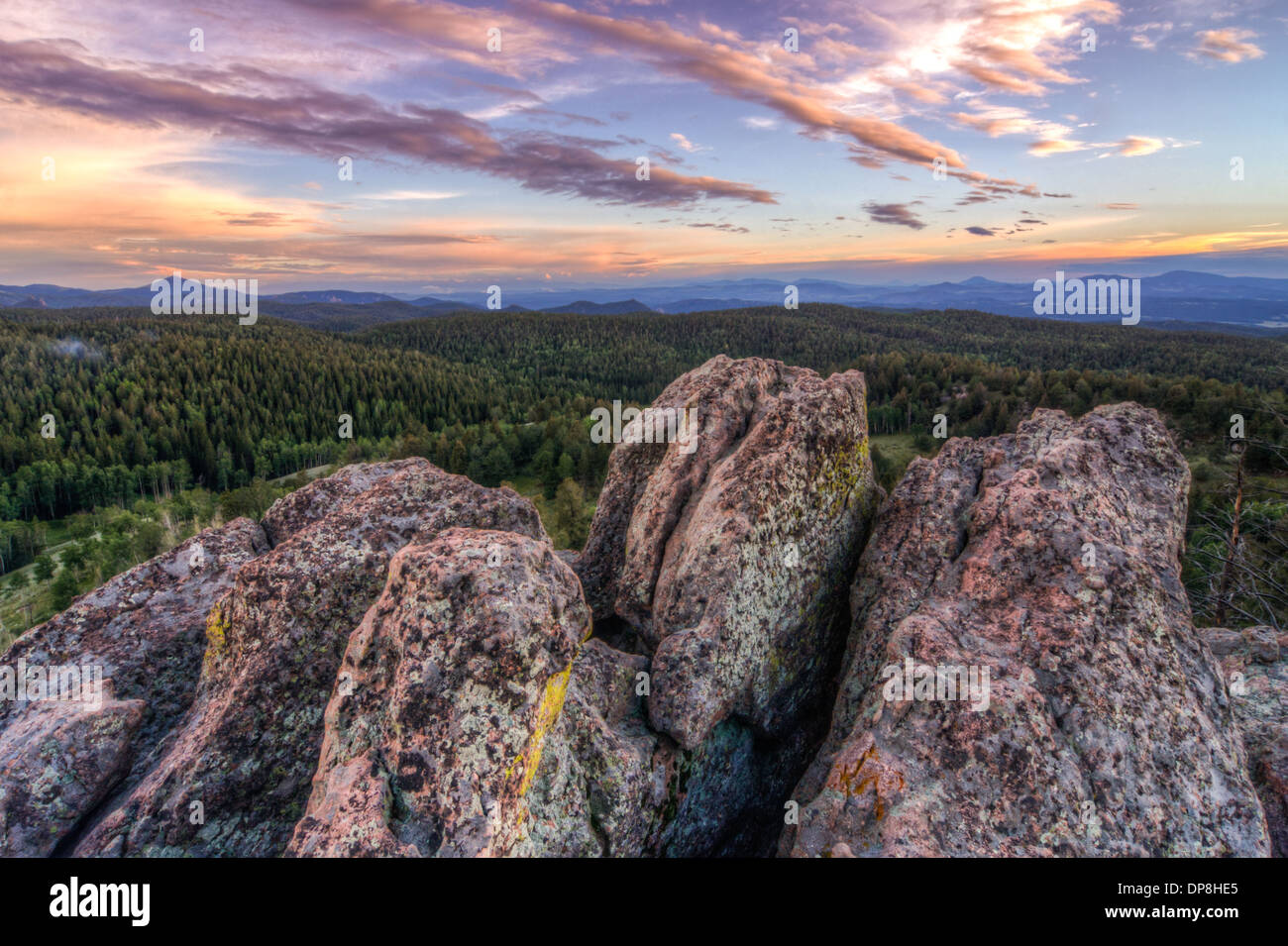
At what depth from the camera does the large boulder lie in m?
11.7

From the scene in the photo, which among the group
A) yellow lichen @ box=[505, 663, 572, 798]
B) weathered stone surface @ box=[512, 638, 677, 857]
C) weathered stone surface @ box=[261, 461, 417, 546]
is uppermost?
weathered stone surface @ box=[261, 461, 417, 546]

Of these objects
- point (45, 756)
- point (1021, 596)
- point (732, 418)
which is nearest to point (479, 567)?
point (45, 756)

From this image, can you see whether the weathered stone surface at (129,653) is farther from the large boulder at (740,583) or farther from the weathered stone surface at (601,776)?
the large boulder at (740,583)

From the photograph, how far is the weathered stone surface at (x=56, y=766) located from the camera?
917 centimetres

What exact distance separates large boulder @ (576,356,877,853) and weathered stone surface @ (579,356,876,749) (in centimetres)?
4

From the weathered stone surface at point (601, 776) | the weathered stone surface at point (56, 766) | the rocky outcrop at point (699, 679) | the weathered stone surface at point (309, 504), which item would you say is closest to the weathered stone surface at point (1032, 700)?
the rocky outcrop at point (699, 679)

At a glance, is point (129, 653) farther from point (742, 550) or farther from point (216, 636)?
point (742, 550)

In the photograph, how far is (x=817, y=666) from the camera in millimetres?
13711

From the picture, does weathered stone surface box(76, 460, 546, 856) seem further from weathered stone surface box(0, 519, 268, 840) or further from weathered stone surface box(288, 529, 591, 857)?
weathered stone surface box(288, 529, 591, 857)

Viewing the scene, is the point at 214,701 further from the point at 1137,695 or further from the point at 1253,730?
the point at 1253,730

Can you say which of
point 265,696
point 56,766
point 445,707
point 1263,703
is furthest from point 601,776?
point 1263,703

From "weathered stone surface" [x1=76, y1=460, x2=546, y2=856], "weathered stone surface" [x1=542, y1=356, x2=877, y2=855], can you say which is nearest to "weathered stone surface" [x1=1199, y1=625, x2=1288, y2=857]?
"weathered stone surface" [x1=542, y1=356, x2=877, y2=855]

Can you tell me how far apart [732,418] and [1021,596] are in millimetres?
7830

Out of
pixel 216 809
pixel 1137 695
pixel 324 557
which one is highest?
pixel 324 557
